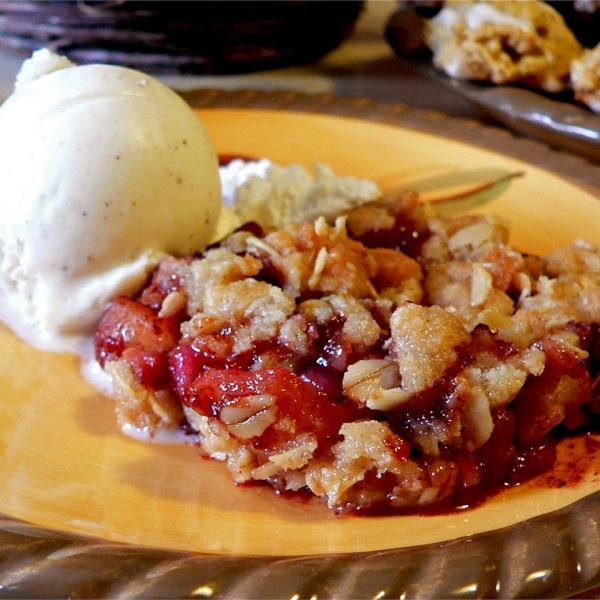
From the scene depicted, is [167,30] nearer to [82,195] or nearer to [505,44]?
[505,44]

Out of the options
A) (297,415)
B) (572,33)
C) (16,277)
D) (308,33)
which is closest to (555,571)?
(297,415)

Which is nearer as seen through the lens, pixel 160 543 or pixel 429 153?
pixel 160 543

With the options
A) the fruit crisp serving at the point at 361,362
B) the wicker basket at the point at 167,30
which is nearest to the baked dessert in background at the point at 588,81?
the fruit crisp serving at the point at 361,362

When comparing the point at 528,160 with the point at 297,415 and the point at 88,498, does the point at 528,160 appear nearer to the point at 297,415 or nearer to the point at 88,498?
the point at 297,415

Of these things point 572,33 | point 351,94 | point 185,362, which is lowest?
point 351,94

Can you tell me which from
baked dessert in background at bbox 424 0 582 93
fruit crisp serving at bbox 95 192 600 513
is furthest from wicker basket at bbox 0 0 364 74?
fruit crisp serving at bbox 95 192 600 513

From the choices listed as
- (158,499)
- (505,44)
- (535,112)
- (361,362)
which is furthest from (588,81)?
(158,499)

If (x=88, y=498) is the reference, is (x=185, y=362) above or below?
above
